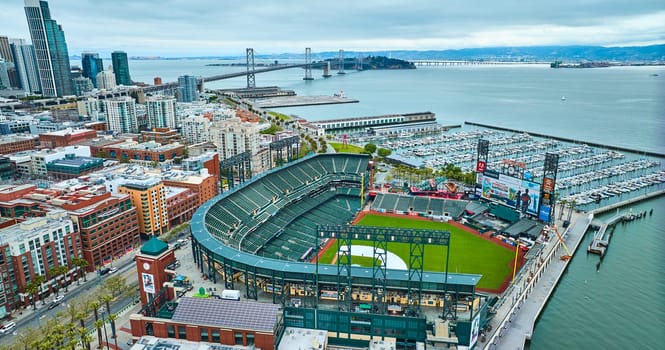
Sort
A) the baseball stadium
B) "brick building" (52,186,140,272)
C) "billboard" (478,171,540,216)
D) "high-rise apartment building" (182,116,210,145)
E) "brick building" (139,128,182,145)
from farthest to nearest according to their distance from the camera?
"high-rise apartment building" (182,116,210,145) < "brick building" (139,128,182,145) < "billboard" (478,171,540,216) < "brick building" (52,186,140,272) < the baseball stadium

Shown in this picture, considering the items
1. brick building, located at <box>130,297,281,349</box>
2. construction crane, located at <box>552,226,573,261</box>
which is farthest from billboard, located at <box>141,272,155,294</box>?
construction crane, located at <box>552,226,573,261</box>

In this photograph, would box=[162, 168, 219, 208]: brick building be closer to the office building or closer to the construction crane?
the office building

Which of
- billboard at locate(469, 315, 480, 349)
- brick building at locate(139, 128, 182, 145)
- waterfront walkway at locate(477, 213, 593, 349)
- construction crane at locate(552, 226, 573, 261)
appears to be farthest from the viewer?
brick building at locate(139, 128, 182, 145)

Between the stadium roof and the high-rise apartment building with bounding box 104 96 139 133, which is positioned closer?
the stadium roof

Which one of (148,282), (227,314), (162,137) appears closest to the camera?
(227,314)

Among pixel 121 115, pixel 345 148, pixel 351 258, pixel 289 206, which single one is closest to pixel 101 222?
pixel 289 206

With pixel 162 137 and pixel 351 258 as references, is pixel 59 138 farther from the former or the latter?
pixel 351 258

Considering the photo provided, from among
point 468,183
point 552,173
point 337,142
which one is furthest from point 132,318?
point 337,142
